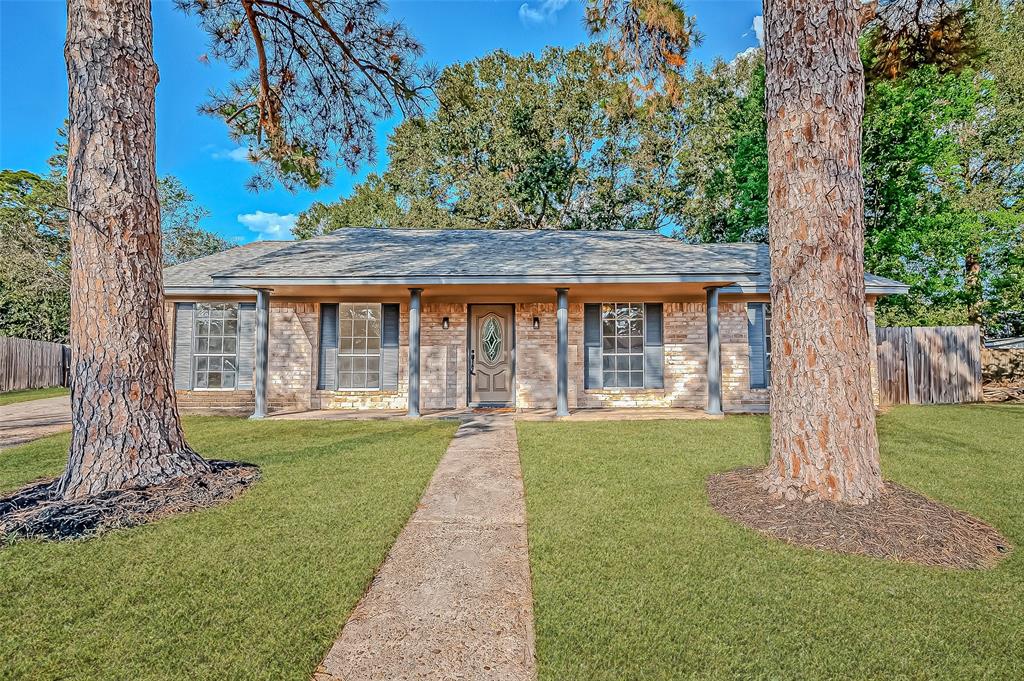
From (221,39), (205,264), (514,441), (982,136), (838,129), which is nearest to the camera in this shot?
(838,129)

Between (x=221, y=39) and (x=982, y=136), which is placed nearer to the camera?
(x=221, y=39)

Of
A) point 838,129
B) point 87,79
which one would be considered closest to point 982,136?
point 838,129

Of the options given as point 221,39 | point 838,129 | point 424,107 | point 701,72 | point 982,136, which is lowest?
point 838,129

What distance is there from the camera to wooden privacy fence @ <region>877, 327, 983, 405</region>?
10430mm

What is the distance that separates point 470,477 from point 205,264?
9.44 m

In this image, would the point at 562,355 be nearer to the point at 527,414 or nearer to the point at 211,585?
the point at 527,414

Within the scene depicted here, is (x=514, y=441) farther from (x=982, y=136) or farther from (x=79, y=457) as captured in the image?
(x=982, y=136)

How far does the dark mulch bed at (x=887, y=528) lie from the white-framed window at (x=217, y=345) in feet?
31.4

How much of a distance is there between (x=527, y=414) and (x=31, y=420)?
854cm

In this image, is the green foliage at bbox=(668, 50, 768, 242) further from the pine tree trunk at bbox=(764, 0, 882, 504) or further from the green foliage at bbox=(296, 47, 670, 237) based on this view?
the pine tree trunk at bbox=(764, 0, 882, 504)

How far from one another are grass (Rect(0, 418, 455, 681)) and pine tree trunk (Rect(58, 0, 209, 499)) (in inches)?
33.0

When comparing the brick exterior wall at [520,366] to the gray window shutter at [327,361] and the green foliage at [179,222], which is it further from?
the green foliage at [179,222]

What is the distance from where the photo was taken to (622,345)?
9.59 m

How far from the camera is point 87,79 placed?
3.93 meters
